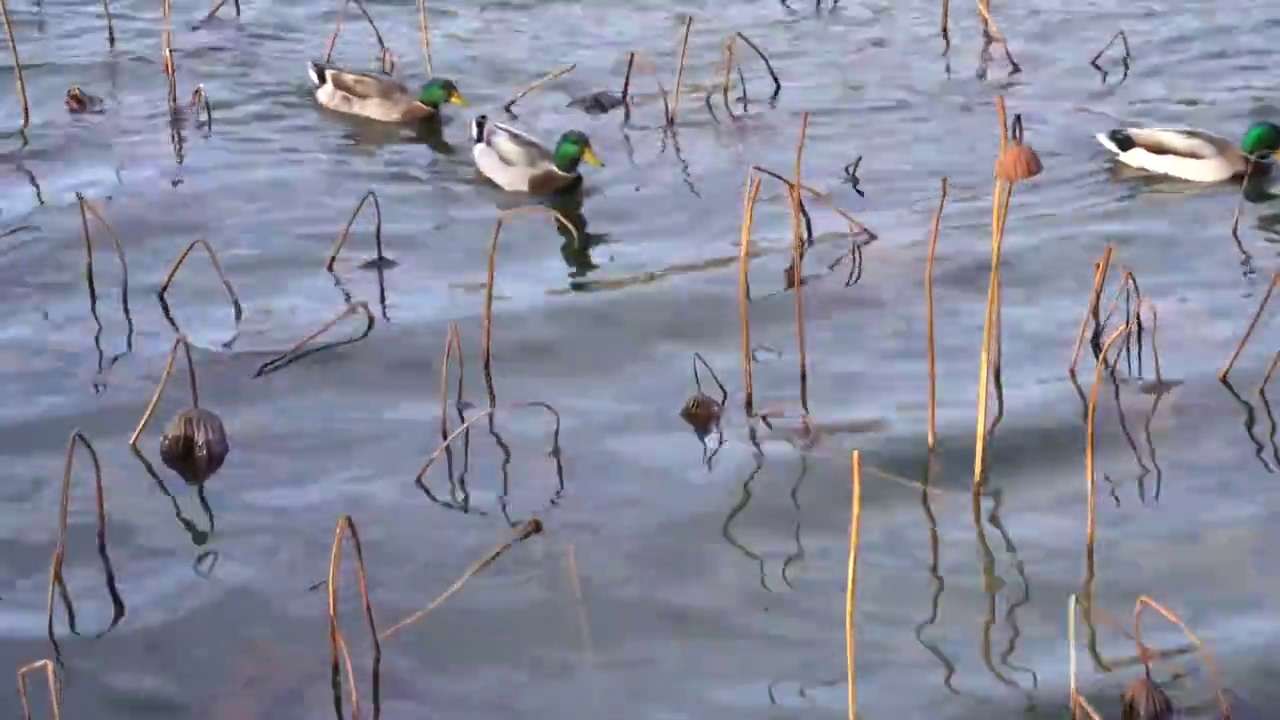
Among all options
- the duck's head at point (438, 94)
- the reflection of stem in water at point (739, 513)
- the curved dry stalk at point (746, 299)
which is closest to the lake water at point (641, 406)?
the reflection of stem in water at point (739, 513)

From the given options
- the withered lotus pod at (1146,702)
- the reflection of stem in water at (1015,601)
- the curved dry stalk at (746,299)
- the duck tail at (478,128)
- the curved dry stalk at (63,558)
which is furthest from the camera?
the duck tail at (478,128)

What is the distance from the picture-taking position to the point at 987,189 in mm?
11180

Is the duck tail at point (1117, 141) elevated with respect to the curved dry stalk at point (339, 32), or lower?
elevated

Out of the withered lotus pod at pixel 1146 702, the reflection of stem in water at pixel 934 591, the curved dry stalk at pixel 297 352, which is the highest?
the withered lotus pod at pixel 1146 702

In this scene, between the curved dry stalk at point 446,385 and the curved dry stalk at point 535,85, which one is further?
the curved dry stalk at point 535,85

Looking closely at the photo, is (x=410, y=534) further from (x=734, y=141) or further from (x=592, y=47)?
(x=592, y=47)

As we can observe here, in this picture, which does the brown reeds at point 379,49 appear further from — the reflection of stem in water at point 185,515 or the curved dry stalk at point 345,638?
the curved dry stalk at point 345,638

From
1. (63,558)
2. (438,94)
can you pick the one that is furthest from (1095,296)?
(438,94)

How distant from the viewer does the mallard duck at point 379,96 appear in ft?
42.9

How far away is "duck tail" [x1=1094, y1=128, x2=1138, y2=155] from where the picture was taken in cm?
1162

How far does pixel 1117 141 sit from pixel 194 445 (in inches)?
263

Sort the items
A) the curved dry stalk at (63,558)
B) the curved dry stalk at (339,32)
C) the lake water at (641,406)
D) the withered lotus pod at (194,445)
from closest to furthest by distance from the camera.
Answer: the curved dry stalk at (63,558)
the lake water at (641,406)
the withered lotus pod at (194,445)
the curved dry stalk at (339,32)

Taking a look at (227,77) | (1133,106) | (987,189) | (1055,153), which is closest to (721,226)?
(987,189)

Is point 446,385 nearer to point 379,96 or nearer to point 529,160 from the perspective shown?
point 529,160
